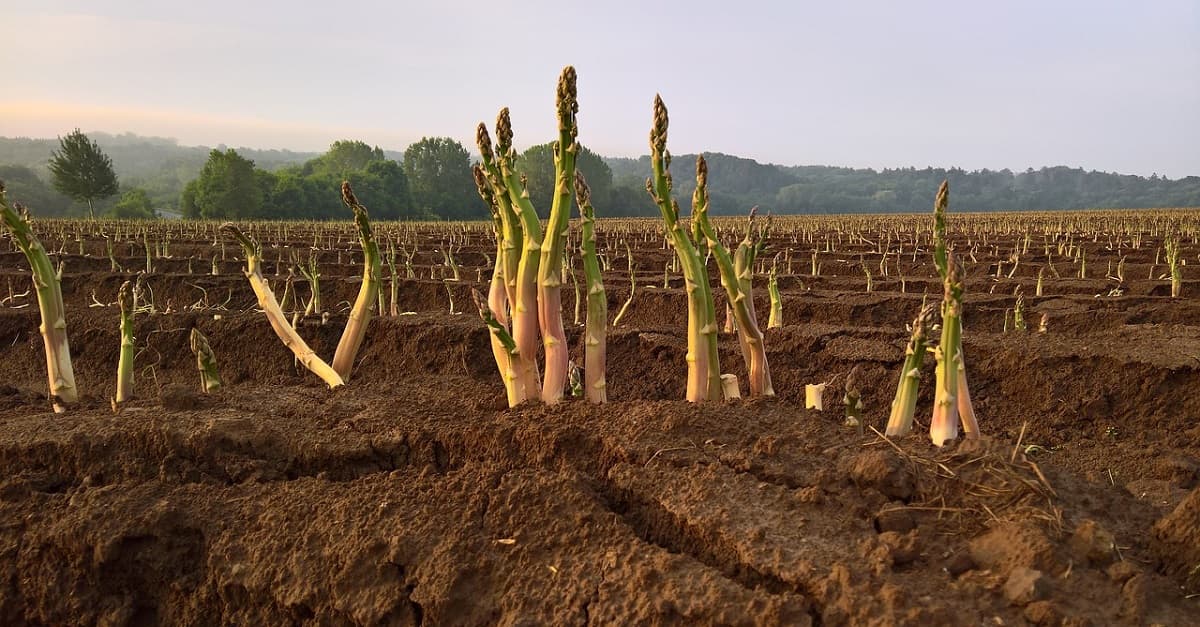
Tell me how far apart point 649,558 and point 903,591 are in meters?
0.60

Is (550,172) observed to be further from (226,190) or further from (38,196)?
(38,196)

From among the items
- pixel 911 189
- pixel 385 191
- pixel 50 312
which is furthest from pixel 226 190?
pixel 911 189

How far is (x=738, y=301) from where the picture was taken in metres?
3.12

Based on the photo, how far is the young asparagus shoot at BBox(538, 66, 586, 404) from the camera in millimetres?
2859

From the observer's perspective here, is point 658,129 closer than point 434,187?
Yes

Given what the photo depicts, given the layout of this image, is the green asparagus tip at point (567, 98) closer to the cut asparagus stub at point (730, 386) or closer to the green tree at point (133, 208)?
the cut asparagus stub at point (730, 386)

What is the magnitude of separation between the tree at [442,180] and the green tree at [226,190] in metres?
14.7

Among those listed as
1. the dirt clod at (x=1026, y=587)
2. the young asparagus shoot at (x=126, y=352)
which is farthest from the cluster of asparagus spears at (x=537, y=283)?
the young asparagus shoot at (x=126, y=352)

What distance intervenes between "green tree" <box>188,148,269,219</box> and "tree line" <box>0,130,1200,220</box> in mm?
74

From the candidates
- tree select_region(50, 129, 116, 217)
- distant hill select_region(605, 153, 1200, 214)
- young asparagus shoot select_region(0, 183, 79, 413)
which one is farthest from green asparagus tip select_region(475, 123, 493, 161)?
distant hill select_region(605, 153, 1200, 214)

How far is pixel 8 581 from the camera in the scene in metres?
2.19

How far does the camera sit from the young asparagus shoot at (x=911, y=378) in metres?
→ 2.59

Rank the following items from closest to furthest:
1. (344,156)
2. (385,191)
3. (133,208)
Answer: (133,208), (385,191), (344,156)

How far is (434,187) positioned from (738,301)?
73307 mm
